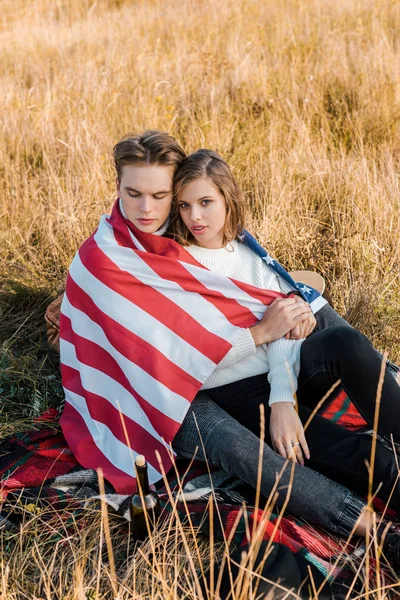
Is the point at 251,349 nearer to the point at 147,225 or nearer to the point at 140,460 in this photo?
the point at 147,225

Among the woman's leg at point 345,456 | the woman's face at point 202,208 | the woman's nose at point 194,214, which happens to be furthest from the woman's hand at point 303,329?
the woman's nose at point 194,214

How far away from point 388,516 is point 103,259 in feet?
5.77

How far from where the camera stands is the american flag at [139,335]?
299 centimetres

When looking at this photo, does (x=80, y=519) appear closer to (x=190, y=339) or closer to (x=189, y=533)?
(x=189, y=533)

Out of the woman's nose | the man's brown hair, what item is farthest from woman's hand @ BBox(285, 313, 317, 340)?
the man's brown hair

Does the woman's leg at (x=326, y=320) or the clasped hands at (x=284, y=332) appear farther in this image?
the woman's leg at (x=326, y=320)

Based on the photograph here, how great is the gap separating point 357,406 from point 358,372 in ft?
0.53

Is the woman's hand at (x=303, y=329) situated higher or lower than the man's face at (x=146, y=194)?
lower

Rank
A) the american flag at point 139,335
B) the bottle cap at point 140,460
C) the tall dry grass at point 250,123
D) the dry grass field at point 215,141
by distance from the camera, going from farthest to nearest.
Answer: the tall dry grass at point 250,123, the dry grass field at point 215,141, the american flag at point 139,335, the bottle cap at point 140,460

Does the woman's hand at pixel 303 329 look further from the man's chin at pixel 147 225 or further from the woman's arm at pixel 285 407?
the man's chin at pixel 147 225

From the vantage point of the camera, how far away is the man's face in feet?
9.98

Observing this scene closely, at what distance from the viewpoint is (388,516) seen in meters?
2.65

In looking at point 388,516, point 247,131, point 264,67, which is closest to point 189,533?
point 388,516

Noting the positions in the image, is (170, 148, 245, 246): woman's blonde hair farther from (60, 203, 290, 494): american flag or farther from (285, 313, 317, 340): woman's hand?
(285, 313, 317, 340): woman's hand
